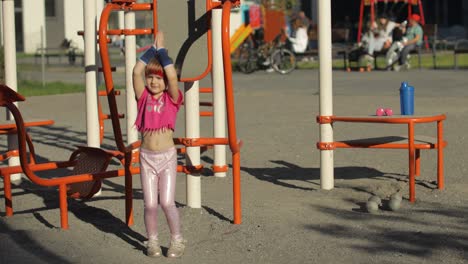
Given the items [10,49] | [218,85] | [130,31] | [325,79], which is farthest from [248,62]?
[130,31]

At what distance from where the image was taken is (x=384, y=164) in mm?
11219

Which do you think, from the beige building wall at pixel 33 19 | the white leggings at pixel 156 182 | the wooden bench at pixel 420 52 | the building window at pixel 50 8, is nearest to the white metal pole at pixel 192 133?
A: the white leggings at pixel 156 182

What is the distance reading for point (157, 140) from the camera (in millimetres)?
7238

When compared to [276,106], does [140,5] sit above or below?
above

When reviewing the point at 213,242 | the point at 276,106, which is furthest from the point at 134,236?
the point at 276,106

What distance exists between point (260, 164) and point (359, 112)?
5444 mm

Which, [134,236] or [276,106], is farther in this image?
[276,106]

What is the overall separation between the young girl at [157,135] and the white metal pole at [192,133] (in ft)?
4.48

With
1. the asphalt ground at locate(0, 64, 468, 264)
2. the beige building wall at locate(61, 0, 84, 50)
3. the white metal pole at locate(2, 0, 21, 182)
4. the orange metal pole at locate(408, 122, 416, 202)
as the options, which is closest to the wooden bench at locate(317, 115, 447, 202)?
the orange metal pole at locate(408, 122, 416, 202)

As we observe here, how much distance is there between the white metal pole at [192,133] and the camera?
8.67 metres

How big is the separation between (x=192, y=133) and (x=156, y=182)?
1.41 m

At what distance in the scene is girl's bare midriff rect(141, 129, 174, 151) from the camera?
7.23 metres

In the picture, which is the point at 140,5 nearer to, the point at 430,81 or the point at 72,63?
the point at 430,81

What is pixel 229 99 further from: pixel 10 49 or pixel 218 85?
pixel 10 49
